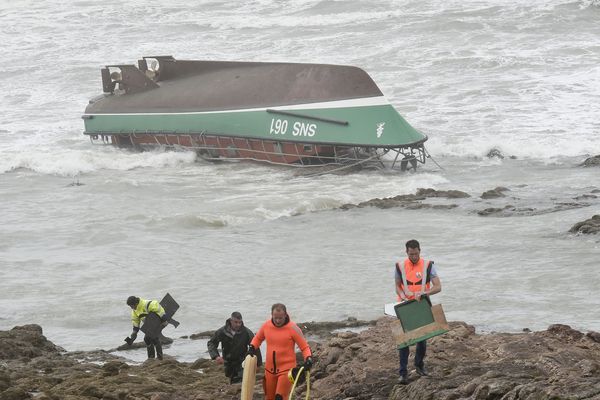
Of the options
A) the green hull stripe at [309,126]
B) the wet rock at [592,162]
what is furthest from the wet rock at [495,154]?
the wet rock at [592,162]

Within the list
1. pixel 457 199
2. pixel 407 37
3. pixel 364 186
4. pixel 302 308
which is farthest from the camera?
pixel 407 37

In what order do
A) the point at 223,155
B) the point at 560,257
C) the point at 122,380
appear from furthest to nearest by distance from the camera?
1. the point at 223,155
2. the point at 560,257
3. the point at 122,380

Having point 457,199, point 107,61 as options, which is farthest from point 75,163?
point 107,61

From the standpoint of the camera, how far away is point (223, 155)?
35.2 m

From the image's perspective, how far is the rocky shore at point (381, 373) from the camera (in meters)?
10.3

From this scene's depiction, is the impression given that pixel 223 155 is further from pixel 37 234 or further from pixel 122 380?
pixel 122 380

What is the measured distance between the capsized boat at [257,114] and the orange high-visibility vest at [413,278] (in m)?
20.2

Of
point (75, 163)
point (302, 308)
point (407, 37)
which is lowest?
point (302, 308)

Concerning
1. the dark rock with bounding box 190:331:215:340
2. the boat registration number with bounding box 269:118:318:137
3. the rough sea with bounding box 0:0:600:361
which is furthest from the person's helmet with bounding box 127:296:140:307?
the boat registration number with bounding box 269:118:318:137

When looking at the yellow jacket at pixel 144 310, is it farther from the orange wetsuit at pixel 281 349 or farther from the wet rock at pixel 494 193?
the wet rock at pixel 494 193

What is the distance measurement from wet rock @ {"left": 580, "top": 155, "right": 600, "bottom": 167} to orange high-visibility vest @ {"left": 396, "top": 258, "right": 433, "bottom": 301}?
819 inches

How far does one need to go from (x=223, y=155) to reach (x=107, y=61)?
62.7 feet

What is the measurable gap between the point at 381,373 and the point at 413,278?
1105mm

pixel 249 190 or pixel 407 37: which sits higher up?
A: pixel 407 37
